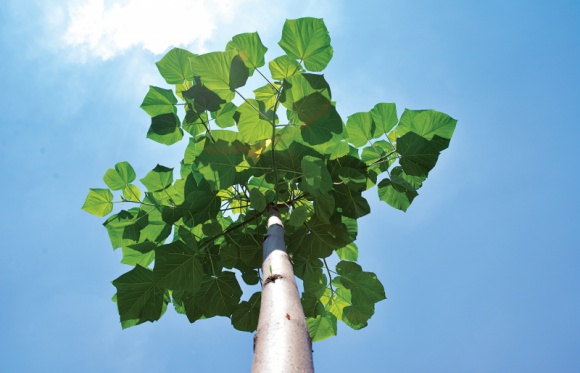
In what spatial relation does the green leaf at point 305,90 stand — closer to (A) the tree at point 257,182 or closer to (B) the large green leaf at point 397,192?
(A) the tree at point 257,182

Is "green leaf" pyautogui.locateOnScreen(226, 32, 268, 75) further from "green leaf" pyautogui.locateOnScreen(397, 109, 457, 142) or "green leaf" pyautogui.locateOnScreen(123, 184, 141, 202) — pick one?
"green leaf" pyautogui.locateOnScreen(123, 184, 141, 202)

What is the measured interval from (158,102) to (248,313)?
1598 millimetres

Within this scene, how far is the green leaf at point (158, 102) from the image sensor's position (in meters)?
2.54

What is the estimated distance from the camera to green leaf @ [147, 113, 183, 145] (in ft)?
8.24

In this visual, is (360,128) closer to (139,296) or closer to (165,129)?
(165,129)

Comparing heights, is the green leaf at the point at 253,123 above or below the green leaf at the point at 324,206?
above

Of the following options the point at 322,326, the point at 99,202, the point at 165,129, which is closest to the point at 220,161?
the point at 165,129

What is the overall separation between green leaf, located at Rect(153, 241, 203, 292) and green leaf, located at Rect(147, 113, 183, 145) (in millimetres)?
843

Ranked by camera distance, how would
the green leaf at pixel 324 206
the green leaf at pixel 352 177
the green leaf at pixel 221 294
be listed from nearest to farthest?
the green leaf at pixel 324 206, the green leaf at pixel 352 177, the green leaf at pixel 221 294

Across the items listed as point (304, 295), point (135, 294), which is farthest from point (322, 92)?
point (135, 294)

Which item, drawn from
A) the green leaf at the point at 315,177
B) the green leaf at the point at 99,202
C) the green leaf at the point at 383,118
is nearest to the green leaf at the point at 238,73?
the green leaf at the point at 315,177

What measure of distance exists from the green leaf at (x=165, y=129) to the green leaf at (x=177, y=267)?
84 centimetres

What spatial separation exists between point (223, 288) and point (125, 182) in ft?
3.72

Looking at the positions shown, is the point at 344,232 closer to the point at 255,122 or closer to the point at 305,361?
the point at 255,122
